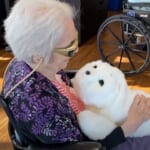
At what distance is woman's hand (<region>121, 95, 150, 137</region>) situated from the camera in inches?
45.4

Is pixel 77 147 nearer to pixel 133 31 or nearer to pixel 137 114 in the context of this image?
pixel 137 114

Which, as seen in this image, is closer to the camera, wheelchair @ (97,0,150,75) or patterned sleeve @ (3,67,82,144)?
patterned sleeve @ (3,67,82,144)

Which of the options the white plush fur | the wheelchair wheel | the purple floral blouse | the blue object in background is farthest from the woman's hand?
the blue object in background

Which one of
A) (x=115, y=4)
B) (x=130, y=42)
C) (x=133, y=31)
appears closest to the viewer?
(x=133, y=31)

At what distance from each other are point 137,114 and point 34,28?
481mm

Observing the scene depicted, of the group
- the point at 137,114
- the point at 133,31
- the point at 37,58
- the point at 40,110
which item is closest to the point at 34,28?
the point at 37,58

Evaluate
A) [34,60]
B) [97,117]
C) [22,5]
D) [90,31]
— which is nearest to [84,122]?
[97,117]

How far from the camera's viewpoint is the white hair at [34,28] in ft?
3.29

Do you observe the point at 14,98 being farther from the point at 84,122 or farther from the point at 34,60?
the point at 84,122

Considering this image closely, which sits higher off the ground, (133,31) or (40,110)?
(40,110)

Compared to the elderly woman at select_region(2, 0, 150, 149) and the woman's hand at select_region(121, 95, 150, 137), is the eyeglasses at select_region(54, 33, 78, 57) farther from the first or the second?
the woman's hand at select_region(121, 95, 150, 137)

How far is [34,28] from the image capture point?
1.00 m

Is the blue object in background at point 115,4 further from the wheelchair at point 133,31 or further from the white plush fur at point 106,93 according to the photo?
the white plush fur at point 106,93

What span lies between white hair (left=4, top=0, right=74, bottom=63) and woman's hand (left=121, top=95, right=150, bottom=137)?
14.0 inches
